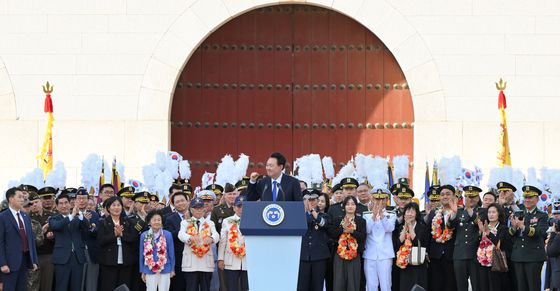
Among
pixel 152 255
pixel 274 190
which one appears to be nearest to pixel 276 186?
pixel 274 190

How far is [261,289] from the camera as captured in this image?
13.7m

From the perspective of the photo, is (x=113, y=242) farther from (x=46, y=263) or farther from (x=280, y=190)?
(x=280, y=190)

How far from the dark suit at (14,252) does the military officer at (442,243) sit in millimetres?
4907

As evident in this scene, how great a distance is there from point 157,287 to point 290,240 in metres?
2.76

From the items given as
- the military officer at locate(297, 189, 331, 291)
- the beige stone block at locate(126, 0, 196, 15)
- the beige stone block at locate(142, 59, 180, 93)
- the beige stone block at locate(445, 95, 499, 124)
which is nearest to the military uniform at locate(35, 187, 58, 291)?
the military officer at locate(297, 189, 331, 291)

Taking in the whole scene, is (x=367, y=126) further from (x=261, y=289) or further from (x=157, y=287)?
(x=261, y=289)

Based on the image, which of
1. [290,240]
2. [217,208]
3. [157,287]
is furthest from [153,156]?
[290,240]

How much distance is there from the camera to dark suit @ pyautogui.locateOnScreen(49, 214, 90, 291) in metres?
16.0

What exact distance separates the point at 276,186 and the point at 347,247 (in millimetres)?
2181

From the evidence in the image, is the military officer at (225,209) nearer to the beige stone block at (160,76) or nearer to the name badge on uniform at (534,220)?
the beige stone block at (160,76)

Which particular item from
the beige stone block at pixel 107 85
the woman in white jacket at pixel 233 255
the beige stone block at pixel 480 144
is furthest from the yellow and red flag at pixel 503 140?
the beige stone block at pixel 107 85

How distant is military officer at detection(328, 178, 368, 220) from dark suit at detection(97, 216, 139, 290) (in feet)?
8.01

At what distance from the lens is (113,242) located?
1591 centimetres

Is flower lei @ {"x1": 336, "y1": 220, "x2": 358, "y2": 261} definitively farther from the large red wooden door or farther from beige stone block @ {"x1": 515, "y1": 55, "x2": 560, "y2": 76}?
beige stone block @ {"x1": 515, "y1": 55, "x2": 560, "y2": 76}
